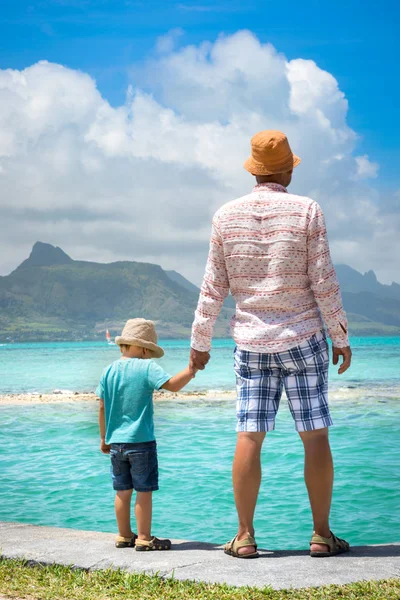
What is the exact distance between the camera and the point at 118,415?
426cm

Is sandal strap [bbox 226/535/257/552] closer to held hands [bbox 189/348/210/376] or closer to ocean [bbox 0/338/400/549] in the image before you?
held hands [bbox 189/348/210/376]

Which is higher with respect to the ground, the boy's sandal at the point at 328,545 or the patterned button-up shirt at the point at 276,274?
the patterned button-up shirt at the point at 276,274

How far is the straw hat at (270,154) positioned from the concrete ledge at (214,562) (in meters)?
2.13

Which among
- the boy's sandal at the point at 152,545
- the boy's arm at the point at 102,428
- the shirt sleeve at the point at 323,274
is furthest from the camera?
the boy's arm at the point at 102,428

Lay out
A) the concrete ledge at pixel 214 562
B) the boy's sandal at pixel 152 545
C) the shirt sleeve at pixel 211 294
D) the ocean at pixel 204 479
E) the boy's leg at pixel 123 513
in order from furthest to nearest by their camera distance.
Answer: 1. the ocean at pixel 204 479
2. the boy's leg at pixel 123 513
3. the boy's sandal at pixel 152 545
4. the shirt sleeve at pixel 211 294
5. the concrete ledge at pixel 214 562

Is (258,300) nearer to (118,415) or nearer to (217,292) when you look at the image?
(217,292)

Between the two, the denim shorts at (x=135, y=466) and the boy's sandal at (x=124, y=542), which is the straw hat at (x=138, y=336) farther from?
the boy's sandal at (x=124, y=542)

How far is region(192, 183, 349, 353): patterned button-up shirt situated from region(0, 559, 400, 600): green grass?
1.21 metres

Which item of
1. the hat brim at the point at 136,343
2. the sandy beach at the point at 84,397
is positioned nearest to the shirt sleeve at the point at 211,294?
the hat brim at the point at 136,343

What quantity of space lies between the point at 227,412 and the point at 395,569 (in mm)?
12956

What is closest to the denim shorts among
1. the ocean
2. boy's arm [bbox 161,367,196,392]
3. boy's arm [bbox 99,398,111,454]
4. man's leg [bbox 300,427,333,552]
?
boy's arm [bbox 99,398,111,454]

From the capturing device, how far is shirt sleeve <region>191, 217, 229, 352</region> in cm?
395

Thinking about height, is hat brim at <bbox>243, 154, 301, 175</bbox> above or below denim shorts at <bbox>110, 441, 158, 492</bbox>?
above

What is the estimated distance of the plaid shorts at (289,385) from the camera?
3.83m
